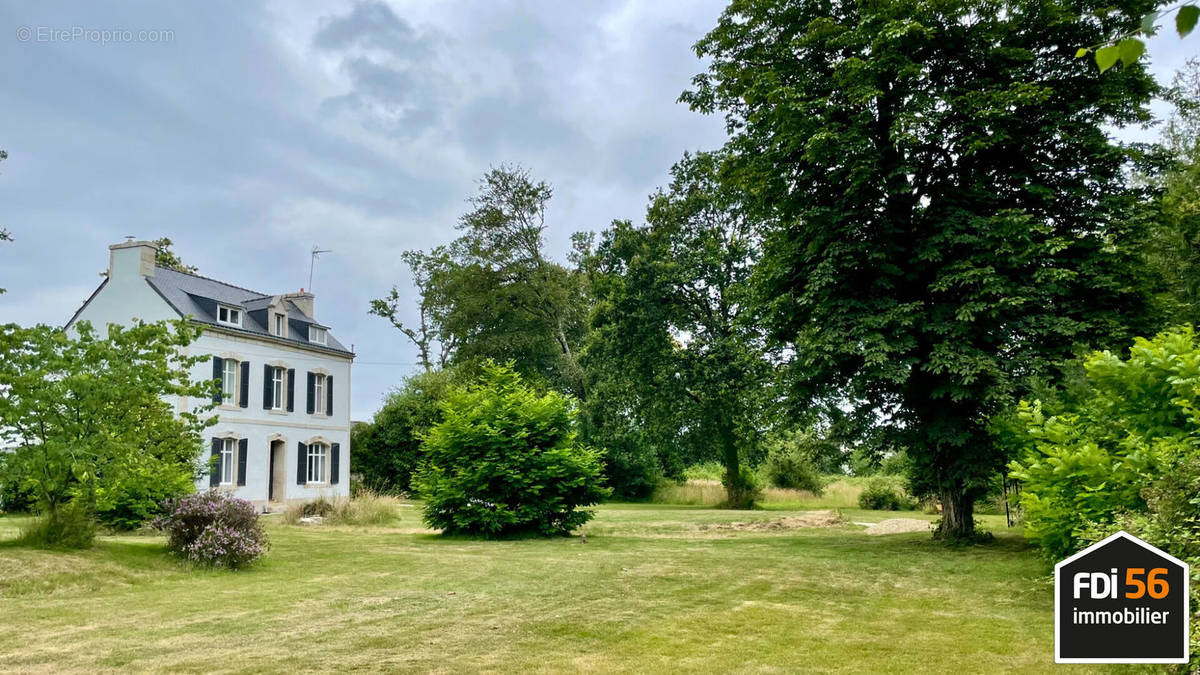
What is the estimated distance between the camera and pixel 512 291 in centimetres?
3772

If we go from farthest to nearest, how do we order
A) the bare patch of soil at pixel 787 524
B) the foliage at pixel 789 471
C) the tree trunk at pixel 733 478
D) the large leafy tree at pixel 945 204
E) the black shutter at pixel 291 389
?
the foliage at pixel 789 471
the tree trunk at pixel 733 478
the black shutter at pixel 291 389
the bare patch of soil at pixel 787 524
the large leafy tree at pixel 945 204

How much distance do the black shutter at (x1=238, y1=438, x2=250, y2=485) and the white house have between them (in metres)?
0.03

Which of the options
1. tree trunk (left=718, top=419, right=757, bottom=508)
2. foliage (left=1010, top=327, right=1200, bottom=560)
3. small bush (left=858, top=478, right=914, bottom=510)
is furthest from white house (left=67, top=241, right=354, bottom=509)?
foliage (left=1010, top=327, right=1200, bottom=560)

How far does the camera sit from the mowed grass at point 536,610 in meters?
5.74

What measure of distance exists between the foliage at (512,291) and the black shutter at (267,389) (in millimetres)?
10549

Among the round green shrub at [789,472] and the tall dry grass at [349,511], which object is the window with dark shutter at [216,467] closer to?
the tall dry grass at [349,511]

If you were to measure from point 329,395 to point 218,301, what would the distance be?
584 centimetres

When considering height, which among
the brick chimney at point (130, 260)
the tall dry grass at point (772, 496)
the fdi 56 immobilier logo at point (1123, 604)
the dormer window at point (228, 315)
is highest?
the brick chimney at point (130, 260)

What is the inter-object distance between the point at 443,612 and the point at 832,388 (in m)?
9.00

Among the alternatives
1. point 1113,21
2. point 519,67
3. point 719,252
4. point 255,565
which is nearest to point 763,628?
point 255,565

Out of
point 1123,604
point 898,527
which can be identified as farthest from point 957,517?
point 1123,604

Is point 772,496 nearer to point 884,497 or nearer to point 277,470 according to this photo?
point 884,497

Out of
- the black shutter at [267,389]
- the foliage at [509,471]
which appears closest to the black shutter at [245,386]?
the black shutter at [267,389]

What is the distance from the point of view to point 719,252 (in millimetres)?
28031
